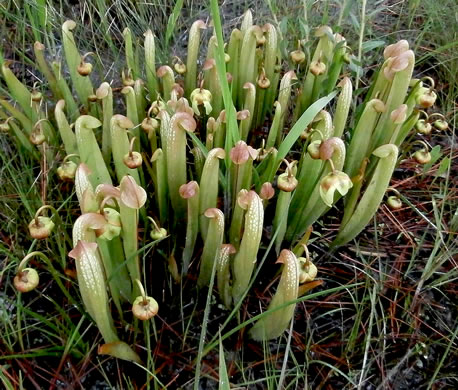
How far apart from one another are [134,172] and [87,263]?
0.41 m

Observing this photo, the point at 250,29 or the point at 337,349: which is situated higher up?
the point at 250,29

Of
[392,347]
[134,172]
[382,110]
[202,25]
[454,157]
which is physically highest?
[202,25]

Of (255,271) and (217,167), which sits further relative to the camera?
(255,271)

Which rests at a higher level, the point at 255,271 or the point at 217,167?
the point at 217,167

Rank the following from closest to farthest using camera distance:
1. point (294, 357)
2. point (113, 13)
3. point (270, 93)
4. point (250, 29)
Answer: point (294, 357), point (250, 29), point (270, 93), point (113, 13)

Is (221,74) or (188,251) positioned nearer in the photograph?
(221,74)

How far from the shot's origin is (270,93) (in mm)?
1755

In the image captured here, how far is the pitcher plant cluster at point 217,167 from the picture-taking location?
44.6 inches

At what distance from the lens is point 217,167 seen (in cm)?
125

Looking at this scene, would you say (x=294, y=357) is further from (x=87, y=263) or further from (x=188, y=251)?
(x=87, y=263)

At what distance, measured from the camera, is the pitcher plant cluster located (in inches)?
44.6

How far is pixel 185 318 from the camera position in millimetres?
1380

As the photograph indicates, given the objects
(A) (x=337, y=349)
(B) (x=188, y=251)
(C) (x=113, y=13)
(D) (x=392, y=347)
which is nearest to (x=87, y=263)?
(B) (x=188, y=251)

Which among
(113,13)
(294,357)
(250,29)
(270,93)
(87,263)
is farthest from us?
(113,13)
